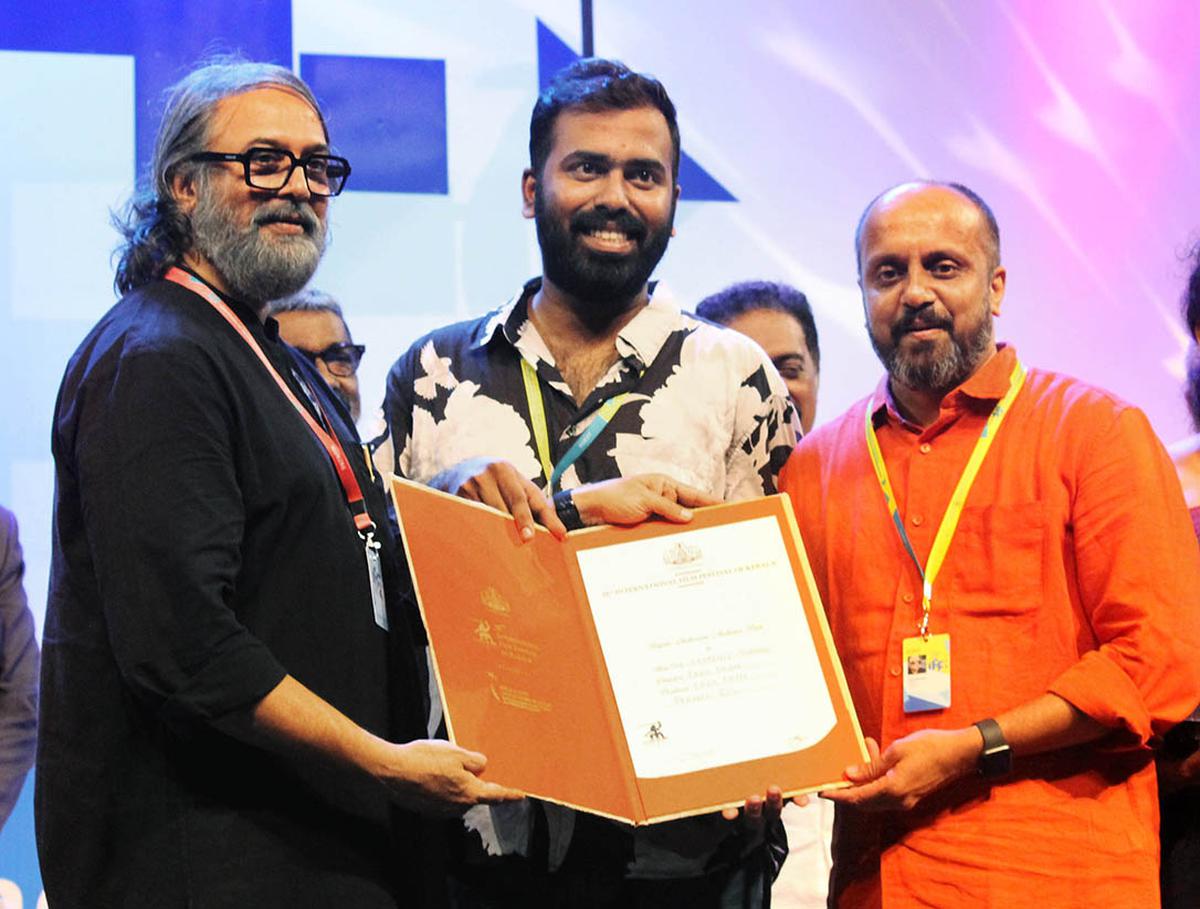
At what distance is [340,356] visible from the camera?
3910 millimetres

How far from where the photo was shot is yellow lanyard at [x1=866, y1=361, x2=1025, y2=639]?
2.50m

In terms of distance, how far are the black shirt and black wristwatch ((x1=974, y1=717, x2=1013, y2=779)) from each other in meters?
0.97

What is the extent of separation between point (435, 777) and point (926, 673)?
0.88m

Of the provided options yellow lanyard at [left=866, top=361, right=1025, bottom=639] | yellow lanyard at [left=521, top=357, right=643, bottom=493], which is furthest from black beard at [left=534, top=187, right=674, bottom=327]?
yellow lanyard at [left=866, top=361, right=1025, bottom=639]

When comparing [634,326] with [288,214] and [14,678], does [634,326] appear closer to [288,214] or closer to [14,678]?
[288,214]

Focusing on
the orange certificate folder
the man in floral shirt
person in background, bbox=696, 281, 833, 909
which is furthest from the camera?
person in background, bbox=696, 281, 833, 909

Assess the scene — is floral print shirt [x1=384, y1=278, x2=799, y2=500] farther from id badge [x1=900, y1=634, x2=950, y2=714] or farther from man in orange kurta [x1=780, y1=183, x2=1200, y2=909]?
id badge [x1=900, y1=634, x2=950, y2=714]

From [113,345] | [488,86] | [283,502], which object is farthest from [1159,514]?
[488,86]

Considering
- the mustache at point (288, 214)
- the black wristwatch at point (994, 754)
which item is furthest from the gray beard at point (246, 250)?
the black wristwatch at point (994, 754)

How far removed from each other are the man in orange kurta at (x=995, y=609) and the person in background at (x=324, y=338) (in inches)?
65.7

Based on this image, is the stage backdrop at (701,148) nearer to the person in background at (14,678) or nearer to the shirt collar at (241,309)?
the person in background at (14,678)

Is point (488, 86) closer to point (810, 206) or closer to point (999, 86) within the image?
point (810, 206)

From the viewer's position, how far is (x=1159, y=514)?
2.43 metres

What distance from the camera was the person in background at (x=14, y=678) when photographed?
11.3 ft
